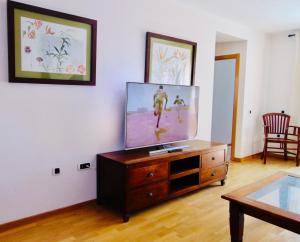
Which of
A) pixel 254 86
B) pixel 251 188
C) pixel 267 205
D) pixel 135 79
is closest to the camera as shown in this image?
pixel 267 205

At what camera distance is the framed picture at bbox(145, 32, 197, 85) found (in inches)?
132

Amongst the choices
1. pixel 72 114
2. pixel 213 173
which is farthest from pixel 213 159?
pixel 72 114

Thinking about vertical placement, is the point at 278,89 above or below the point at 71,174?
above

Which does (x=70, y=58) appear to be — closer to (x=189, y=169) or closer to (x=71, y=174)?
(x=71, y=174)

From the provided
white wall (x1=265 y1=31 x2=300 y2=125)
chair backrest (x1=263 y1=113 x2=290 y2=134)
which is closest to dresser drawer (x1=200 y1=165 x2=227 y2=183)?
chair backrest (x1=263 y1=113 x2=290 y2=134)

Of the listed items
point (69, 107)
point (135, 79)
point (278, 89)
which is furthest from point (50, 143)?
point (278, 89)

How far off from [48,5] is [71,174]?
1625mm

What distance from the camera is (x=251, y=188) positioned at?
88.5 inches

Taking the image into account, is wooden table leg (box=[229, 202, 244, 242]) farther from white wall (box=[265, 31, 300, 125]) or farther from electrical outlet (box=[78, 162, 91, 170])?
white wall (box=[265, 31, 300, 125])

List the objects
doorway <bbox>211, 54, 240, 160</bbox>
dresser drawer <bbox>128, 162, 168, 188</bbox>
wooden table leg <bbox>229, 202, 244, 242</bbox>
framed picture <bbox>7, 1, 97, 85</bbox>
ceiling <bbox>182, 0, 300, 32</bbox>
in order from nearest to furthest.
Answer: wooden table leg <bbox>229, 202, 244, 242</bbox>, framed picture <bbox>7, 1, 97, 85</bbox>, dresser drawer <bbox>128, 162, 168, 188</bbox>, ceiling <bbox>182, 0, 300, 32</bbox>, doorway <bbox>211, 54, 240, 160</bbox>

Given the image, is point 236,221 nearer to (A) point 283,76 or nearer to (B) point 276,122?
(B) point 276,122

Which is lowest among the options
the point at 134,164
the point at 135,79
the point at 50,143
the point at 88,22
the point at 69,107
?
the point at 134,164

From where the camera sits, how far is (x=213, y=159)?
11.7 feet

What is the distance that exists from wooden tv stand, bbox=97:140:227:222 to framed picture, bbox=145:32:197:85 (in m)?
0.90
